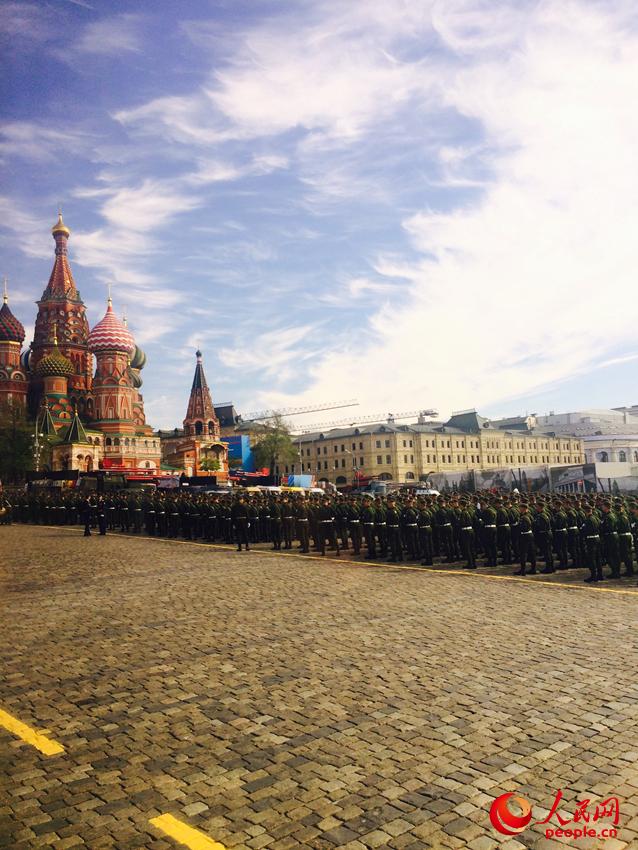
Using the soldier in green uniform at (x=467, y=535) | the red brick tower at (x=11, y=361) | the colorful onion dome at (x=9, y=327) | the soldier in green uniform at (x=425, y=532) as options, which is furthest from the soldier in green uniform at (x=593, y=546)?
the colorful onion dome at (x=9, y=327)

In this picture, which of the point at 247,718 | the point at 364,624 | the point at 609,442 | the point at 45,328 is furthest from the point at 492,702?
the point at 609,442

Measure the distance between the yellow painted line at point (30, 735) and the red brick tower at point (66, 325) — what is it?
8613cm

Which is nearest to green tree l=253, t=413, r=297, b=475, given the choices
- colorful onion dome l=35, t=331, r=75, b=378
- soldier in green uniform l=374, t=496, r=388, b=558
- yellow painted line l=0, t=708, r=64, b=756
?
colorful onion dome l=35, t=331, r=75, b=378

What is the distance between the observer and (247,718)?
6.22 m

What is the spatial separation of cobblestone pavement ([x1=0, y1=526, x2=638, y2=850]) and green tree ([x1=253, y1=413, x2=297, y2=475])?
281 ft

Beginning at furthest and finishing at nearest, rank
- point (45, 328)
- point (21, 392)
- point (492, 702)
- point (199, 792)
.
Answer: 1. point (45, 328)
2. point (21, 392)
3. point (492, 702)
4. point (199, 792)

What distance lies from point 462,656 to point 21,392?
284 ft

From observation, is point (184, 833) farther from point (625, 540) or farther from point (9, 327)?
point (9, 327)

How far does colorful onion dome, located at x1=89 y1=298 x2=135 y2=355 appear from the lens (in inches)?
3469

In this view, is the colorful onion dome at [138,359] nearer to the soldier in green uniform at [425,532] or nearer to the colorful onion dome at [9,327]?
the colorful onion dome at [9,327]

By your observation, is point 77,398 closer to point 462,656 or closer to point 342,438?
point 342,438

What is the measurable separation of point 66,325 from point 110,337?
Answer: 7.16 m

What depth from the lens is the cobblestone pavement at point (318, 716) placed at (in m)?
4.42

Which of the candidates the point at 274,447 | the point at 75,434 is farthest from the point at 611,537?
the point at 274,447
